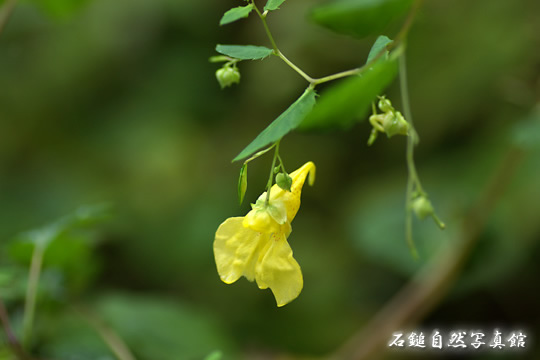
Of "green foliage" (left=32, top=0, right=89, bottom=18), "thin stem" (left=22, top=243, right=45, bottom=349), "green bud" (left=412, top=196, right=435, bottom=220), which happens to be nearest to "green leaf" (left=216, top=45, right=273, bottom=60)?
"green bud" (left=412, top=196, right=435, bottom=220)

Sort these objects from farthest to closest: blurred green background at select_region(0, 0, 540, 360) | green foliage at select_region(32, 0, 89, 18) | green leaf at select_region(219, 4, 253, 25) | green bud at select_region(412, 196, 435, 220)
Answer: blurred green background at select_region(0, 0, 540, 360)
green foliage at select_region(32, 0, 89, 18)
green bud at select_region(412, 196, 435, 220)
green leaf at select_region(219, 4, 253, 25)

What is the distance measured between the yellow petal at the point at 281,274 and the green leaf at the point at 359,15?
232 mm

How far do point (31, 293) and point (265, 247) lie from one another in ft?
1.95

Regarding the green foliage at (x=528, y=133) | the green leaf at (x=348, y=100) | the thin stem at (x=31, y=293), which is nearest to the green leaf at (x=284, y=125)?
the green leaf at (x=348, y=100)

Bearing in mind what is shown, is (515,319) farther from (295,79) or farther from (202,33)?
(202,33)

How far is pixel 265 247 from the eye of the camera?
24.6 inches

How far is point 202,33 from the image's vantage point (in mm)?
2244

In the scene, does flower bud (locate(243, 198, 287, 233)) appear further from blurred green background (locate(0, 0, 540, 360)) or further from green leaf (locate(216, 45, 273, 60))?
blurred green background (locate(0, 0, 540, 360))

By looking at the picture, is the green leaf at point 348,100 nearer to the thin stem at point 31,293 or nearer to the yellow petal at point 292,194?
the yellow petal at point 292,194

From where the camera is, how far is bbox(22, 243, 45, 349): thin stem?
1.00 m

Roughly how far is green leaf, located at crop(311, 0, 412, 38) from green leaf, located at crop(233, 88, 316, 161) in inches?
2.8

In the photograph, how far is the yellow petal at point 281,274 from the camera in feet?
1.91

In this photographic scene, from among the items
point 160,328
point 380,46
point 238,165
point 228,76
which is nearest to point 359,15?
point 380,46

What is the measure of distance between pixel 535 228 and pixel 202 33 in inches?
54.8
